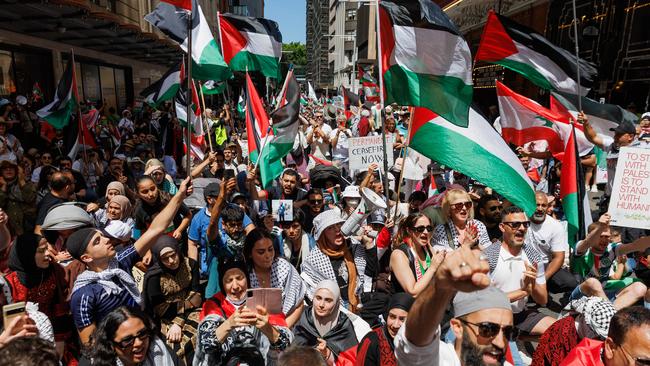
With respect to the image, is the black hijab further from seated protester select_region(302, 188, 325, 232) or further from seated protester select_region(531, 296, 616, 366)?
seated protester select_region(531, 296, 616, 366)

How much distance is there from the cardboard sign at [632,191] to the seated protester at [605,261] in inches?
5.0

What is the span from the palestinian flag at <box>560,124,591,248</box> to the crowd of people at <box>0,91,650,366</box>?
0.19 m

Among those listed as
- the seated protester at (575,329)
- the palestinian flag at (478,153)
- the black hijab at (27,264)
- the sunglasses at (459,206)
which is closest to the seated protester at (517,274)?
the palestinian flag at (478,153)

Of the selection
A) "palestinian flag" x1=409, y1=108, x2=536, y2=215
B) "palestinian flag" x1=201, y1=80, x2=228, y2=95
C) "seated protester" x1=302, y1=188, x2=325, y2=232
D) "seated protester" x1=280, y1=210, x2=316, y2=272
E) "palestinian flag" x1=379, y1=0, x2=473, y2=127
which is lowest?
"seated protester" x1=280, y1=210, x2=316, y2=272

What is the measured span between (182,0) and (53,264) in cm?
303

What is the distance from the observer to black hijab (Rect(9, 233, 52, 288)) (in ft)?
9.58

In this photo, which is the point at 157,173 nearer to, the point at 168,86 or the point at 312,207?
the point at 312,207

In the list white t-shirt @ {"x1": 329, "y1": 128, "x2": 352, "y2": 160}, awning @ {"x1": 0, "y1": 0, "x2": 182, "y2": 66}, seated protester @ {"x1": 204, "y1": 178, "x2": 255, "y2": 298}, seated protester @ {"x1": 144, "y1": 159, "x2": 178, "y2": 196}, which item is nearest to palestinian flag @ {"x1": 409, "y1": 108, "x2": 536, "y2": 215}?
seated protester @ {"x1": 204, "y1": 178, "x2": 255, "y2": 298}

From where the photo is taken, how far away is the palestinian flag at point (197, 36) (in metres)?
5.24

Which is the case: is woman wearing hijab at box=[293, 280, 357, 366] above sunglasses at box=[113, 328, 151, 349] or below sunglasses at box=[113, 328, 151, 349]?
below

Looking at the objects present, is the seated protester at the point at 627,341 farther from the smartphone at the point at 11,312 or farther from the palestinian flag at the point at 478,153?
the smartphone at the point at 11,312

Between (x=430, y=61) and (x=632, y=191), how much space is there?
191 centimetres

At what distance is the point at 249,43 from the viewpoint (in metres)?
7.23

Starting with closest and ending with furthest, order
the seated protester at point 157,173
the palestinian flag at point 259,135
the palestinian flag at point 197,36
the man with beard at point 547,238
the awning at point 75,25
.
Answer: the man with beard at point 547,238
the palestinian flag at point 197,36
the palestinian flag at point 259,135
the seated protester at point 157,173
the awning at point 75,25
